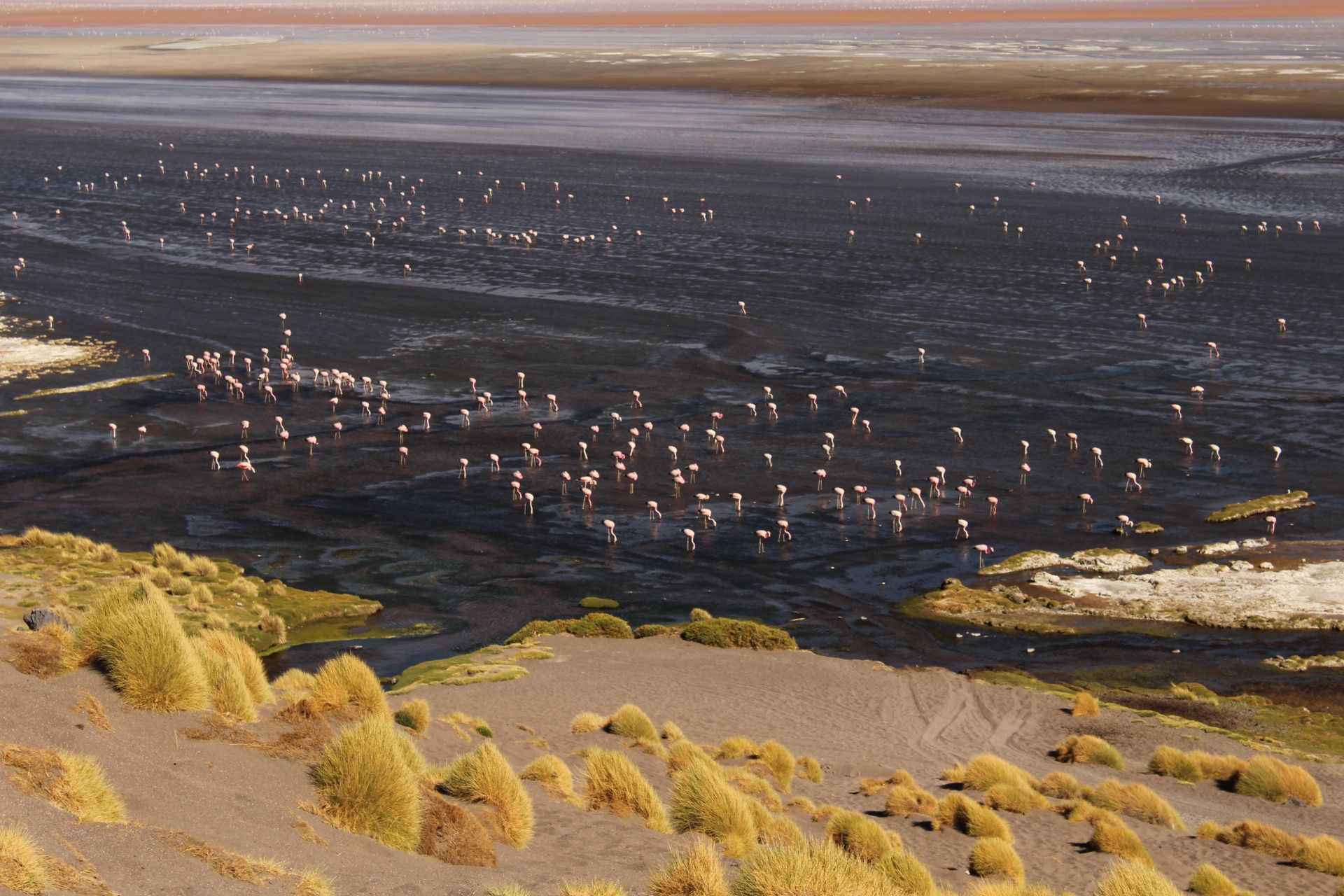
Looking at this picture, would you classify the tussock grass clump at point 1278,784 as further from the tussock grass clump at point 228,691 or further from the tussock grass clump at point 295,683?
the tussock grass clump at point 228,691

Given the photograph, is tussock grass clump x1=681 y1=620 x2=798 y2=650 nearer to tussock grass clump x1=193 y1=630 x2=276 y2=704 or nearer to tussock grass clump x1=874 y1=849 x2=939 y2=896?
tussock grass clump x1=193 y1=630 x2=276 y2=704

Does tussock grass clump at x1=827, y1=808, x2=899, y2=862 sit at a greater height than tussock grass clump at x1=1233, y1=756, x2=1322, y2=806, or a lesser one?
greater

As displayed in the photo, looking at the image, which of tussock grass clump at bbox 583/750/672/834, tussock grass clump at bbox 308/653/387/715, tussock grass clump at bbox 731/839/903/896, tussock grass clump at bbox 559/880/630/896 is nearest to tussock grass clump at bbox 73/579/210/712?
tussock grass clump at bbox 308/653/387/715

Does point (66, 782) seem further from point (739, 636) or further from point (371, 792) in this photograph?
point (739, 636)

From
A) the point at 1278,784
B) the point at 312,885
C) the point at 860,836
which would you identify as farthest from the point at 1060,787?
the point at 312,885

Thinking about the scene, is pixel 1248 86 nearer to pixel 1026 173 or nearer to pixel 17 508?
pixel 1026 173

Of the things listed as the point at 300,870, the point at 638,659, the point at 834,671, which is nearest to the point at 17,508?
the point at 638,659
